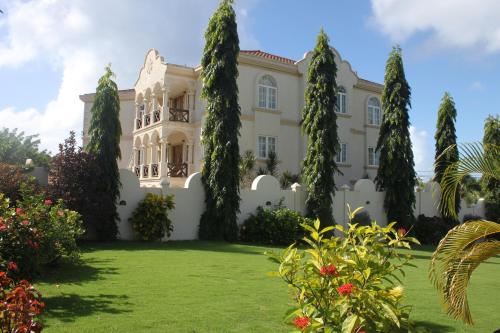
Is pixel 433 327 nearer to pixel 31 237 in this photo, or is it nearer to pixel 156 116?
pixel 31 237

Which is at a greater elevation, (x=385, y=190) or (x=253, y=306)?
(x=385, y=190)

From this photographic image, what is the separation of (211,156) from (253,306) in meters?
11.4

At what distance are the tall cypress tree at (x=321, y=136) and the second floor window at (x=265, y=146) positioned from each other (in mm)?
5468

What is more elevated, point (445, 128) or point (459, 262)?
point (445, 128)

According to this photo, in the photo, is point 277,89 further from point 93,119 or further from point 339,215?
point 93,119

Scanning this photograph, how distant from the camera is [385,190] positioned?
23.5 meters

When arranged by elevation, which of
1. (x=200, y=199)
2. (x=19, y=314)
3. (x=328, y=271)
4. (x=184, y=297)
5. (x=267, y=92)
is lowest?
(x=184, y=297)

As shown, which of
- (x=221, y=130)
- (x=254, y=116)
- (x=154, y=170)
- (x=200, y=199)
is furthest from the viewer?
(x=154, y=170)

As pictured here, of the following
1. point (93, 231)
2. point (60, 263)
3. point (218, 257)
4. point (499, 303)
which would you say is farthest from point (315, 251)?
point (93, 231)

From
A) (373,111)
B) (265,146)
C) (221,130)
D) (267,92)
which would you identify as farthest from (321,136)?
(373,111)

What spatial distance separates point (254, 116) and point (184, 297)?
1866cm

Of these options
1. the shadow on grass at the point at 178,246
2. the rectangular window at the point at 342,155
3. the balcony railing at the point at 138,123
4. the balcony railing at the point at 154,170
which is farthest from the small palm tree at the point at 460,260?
the balcony railing at the point at 138,123

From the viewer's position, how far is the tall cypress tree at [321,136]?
20.0 m

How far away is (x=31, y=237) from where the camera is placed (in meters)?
7.22
